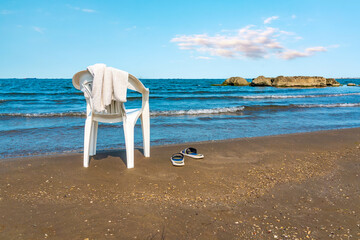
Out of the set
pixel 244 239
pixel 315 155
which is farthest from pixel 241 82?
pixel 244 239

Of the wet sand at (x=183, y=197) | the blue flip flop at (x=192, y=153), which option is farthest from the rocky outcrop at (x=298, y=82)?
the blue flip flop at (x=192, y=153)

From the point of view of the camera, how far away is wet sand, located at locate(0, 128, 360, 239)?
2.29 m

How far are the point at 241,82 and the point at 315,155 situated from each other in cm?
4583

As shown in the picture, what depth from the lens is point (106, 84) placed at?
3320mm

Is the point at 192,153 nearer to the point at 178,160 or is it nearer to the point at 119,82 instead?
the point at 178,160

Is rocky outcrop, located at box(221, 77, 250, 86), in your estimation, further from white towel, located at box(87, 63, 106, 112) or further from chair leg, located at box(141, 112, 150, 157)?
white towel, located at box(87, 63, 106, 112)

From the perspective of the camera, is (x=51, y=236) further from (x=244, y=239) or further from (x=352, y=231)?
(x=352, y=231)

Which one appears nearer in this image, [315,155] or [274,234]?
[274,234]

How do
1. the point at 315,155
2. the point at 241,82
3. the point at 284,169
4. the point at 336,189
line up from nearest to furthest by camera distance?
the point at 336,189 < the point at 284,169 < the point at 315,155 < the point at 241,82

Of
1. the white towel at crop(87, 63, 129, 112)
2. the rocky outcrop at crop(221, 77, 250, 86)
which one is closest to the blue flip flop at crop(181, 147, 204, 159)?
the white towel at crop(87, 63, 129, 112)

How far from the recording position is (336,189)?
321 centimetres

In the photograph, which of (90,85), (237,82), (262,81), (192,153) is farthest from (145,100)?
(237,82)

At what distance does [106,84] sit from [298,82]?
43845 mm

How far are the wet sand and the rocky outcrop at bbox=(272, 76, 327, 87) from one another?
40.9 m
